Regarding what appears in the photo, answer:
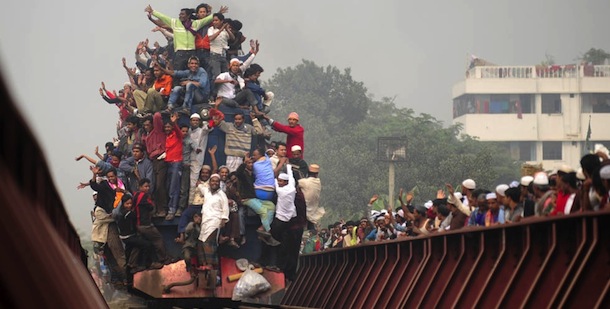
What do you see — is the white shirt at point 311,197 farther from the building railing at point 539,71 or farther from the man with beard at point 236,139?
the building railing at point 539,71

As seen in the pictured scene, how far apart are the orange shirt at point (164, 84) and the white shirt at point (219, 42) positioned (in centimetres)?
115

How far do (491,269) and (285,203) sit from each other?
6902mm

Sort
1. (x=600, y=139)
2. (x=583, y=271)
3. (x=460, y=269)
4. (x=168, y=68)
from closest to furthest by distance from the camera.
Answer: (x=583, y=271) < (x=460, y=269) < (x=168, y=68) < (x=600, y=139)

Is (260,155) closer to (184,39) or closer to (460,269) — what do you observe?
(184,39)

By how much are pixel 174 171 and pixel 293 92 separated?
98299 mm

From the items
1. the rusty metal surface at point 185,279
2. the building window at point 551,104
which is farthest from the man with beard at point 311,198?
the building window at point 551,104

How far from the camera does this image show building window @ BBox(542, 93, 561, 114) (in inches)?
4948

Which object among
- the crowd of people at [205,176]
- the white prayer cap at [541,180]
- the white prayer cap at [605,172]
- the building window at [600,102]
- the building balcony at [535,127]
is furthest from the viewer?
the building window at [600,102]

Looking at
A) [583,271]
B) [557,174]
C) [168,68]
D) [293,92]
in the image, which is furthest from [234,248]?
[293,92]

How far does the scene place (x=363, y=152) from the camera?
8812 cm

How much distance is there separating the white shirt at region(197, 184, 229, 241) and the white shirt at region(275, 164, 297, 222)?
0.89m

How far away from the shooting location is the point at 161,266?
2170cm

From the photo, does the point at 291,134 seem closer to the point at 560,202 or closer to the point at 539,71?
the point at 560,202

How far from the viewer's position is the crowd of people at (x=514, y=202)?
13438 mm
